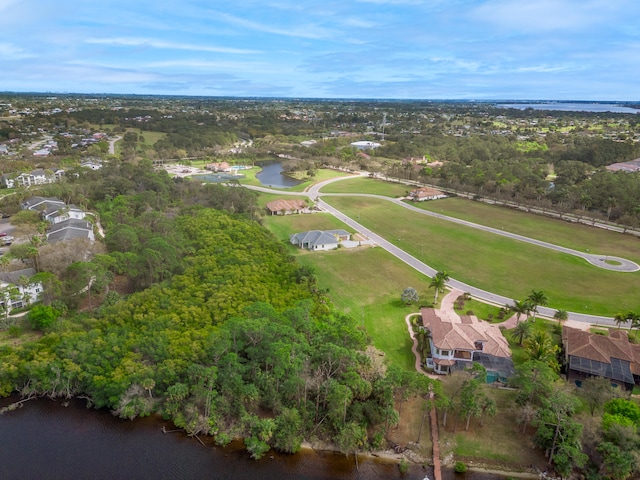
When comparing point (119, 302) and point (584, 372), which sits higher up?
point (119, 302)

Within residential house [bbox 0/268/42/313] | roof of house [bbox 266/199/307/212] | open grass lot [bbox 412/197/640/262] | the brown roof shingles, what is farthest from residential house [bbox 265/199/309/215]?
the brown roof shingles

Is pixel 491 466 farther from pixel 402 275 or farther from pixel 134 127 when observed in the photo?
pixel 134 127

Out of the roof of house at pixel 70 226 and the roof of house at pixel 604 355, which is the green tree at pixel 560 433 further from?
the roof of house at pixel 70 226

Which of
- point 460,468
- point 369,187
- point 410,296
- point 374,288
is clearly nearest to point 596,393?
point 460,468

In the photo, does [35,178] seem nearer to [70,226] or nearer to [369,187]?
[70,226]

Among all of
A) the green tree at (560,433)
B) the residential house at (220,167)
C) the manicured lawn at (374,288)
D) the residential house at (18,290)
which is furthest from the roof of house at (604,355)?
the residential house at (220,167)

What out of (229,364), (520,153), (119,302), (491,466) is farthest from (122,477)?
(520,153)
